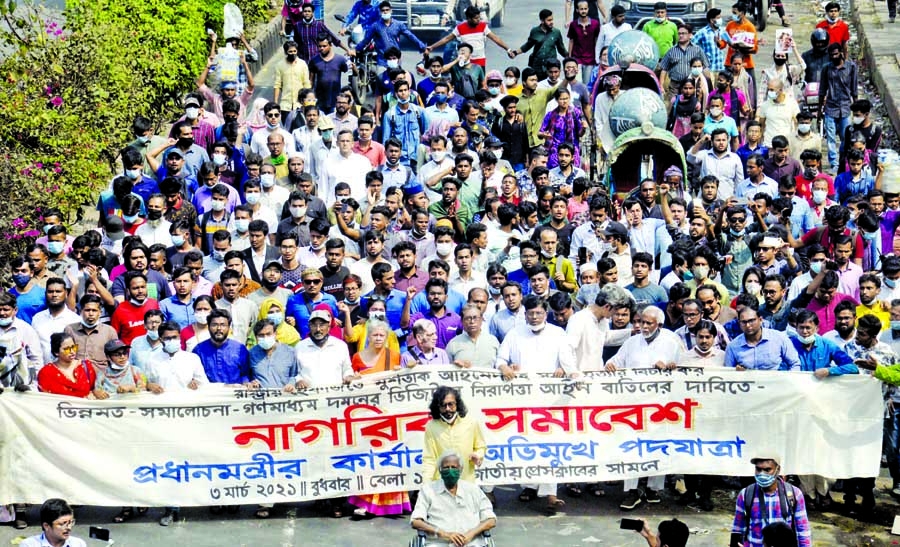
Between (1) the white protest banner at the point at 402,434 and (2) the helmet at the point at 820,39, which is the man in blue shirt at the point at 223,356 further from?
(2) the helmet at the point at 820,39

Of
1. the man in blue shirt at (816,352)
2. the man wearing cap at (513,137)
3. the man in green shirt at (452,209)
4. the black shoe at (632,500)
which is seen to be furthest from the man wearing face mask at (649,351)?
the man wearing cap at (513,137)

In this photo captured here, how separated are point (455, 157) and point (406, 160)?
174 centimetres

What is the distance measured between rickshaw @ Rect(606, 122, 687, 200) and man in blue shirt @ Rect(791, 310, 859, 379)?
5524 millimetres

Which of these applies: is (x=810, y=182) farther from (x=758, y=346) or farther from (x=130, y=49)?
(x=130, y=49)

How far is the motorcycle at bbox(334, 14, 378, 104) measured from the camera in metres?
25.1

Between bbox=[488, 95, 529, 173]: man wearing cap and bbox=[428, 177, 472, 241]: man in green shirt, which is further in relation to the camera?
bbox=[488, 95, 529, 173]: man wearing cap

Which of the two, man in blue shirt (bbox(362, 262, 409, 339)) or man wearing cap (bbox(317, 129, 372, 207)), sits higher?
man wearing cap (bbox(317, 129, 372, 207))

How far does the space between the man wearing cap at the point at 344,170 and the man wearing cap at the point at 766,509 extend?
8429mm

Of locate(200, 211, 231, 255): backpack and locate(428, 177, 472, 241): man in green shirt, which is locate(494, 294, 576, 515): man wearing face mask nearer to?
locate(428, 177, 472, 241): man in green shirt

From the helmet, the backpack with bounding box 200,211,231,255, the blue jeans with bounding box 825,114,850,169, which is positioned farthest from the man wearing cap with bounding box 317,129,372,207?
the helmet

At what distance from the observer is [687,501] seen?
51.6 feet

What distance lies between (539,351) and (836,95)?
9.05 meters

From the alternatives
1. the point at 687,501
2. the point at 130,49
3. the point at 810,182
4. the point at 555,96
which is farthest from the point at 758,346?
the point at 130,49

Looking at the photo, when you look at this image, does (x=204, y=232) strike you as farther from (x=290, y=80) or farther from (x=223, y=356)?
(x=290, y=80)
